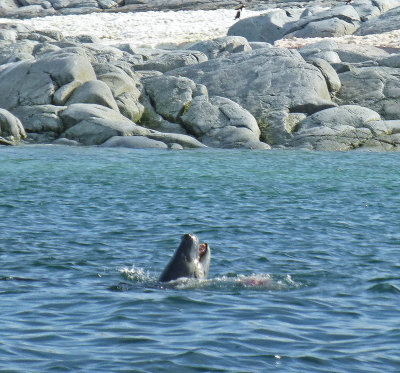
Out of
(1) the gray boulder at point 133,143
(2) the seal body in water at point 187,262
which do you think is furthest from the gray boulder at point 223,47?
(2) the seal body in water at point 187,262

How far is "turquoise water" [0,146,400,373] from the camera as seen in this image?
8.48 metres

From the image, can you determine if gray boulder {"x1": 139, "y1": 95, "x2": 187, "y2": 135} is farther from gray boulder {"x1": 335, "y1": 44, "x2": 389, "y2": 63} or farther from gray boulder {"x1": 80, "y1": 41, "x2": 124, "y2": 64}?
gray boulder {"x1": 335, "y1": 44, "x2": 389, "y2": 63}

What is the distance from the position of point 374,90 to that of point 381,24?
21.6m

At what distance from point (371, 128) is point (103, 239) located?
20.6m

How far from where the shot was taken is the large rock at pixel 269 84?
1364 inches

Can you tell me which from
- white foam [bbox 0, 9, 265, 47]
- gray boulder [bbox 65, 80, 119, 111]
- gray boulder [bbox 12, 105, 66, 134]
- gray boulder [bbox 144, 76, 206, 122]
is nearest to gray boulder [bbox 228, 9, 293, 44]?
white foam [bbox 0, 9, 265, 47]

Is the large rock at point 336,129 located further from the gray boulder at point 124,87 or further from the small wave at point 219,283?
the small wave at point 219,283

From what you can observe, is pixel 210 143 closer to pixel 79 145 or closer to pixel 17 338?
pixel 79 145

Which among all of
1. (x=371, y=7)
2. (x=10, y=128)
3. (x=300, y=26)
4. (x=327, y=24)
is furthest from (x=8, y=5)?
(x=10, y=128)

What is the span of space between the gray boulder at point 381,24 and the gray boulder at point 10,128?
31006 millimetres

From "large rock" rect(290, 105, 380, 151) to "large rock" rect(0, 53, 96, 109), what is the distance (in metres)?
9.02

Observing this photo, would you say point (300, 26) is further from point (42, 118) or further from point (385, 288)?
point (385, 288)

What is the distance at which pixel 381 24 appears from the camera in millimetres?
57406

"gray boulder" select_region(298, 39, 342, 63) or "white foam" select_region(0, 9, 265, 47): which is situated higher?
"gray boulder" select_region(298, 39, 342, 63)
